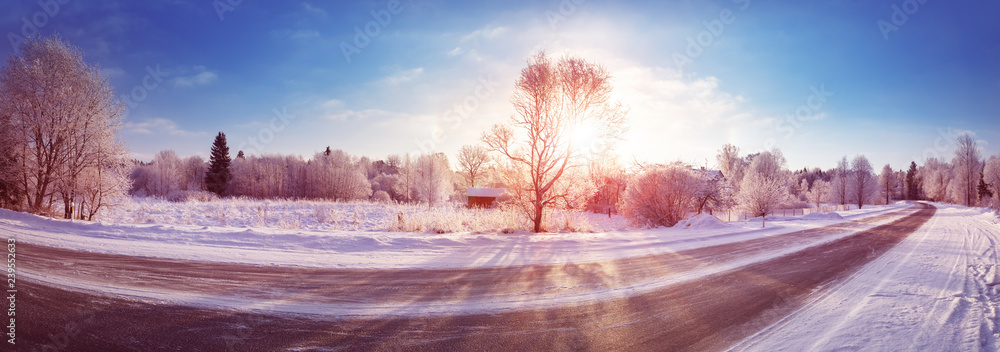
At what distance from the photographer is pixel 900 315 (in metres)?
4.83

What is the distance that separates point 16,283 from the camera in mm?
4969

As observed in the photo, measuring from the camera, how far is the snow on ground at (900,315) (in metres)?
3.89

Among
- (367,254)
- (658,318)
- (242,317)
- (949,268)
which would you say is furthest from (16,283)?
(949,268)

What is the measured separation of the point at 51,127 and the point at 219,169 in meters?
51.4

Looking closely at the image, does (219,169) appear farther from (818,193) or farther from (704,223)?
(818,193)

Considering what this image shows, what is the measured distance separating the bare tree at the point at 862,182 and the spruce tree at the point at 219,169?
342 ft

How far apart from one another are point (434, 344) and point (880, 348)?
4341mm

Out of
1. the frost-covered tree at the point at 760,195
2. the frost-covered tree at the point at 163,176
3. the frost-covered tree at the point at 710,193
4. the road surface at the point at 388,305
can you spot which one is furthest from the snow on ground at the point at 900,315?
the frost-covered tree at the point at 163,176

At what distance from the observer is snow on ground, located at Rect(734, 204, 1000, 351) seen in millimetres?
3893

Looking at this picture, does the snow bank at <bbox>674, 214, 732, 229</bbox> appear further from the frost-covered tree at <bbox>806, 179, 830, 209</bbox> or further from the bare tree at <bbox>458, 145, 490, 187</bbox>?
the frost-covered tree at <bbox>806, 179, 830, 209</bbox>

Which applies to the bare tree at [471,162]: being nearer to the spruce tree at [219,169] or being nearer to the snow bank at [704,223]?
the spruce tree at [219,169]

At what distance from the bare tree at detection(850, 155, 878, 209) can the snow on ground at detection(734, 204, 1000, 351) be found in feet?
259

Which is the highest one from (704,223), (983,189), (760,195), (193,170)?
(193,170)

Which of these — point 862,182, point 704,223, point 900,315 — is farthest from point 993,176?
point 900,315
